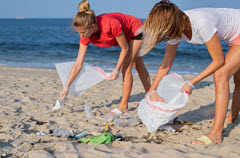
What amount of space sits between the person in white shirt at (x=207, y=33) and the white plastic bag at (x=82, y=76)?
1.25 meters

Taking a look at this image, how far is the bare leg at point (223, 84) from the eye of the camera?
100 inches

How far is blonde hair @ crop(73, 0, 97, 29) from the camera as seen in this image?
2979 millimetres

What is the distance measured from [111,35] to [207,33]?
125 cm

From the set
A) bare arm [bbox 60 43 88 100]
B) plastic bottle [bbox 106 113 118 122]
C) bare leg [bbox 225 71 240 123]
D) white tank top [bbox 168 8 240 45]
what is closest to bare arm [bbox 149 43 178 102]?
white tank top [bbox 168 8 240 45]

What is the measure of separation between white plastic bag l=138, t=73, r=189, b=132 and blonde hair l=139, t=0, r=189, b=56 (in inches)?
25.7

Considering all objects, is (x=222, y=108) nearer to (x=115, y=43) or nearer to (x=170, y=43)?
(x=170, y=43)

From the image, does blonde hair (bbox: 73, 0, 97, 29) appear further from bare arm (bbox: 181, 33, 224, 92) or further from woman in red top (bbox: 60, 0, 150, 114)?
bare arm (bbox: 181, 33, 224, 92)

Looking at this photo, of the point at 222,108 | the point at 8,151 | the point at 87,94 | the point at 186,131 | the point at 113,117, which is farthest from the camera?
the point at 87,94

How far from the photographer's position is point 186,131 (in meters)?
3.12

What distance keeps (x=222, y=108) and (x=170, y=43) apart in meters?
0.86

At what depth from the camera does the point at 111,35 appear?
10.6 ft

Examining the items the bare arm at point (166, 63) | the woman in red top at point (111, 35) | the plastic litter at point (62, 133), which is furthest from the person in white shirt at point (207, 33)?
the plastic litter at point (62, 133)

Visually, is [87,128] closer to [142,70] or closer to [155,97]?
[155,97]

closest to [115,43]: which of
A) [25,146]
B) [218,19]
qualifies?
[218,19]
